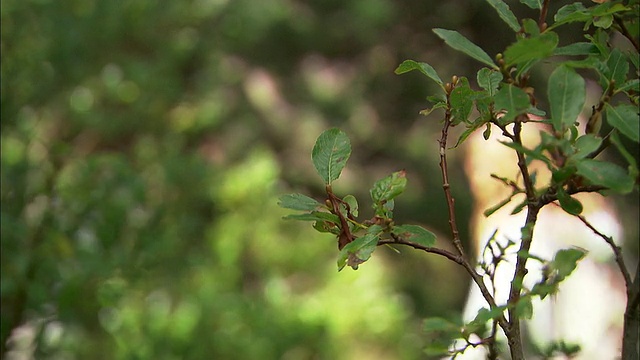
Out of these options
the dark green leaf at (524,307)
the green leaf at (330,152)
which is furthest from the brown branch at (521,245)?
the green leaf at (330,152)

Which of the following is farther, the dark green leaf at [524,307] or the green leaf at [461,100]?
the green leaf at [461,100]

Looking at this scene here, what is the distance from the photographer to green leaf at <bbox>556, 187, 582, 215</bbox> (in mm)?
642

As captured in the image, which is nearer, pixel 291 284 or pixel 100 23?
pixel 100 23

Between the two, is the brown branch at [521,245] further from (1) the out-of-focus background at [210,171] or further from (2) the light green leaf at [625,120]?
(1) the out-of-focus background at [210,171]

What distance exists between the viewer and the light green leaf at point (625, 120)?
59cm

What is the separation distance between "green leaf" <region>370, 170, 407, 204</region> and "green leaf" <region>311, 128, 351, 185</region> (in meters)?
0.04

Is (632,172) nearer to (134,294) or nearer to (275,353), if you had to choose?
(275,353)

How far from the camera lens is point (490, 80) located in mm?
680

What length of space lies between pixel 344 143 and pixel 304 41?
383 cm

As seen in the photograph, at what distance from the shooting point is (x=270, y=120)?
4266 millimetres

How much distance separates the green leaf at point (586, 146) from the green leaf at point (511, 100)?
0.05 metres

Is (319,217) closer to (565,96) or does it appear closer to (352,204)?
(352,204)

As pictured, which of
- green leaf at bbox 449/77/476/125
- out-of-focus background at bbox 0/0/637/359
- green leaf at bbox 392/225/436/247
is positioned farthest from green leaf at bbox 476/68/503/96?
out-of-focus background at bbox 0/0/637/359

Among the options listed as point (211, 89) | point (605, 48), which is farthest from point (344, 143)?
point (211, 89)
